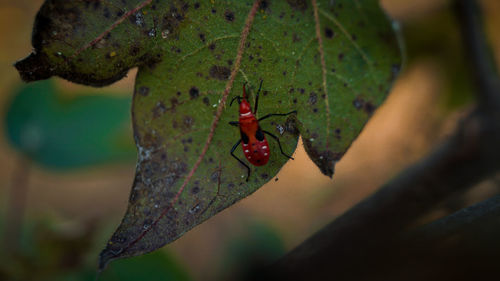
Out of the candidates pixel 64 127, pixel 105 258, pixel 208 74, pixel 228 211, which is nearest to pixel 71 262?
pixel 64 127

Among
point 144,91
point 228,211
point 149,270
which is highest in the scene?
point 144,91

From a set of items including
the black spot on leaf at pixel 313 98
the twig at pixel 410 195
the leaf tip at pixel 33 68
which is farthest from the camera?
the black spot on leaf at pixel 313 98

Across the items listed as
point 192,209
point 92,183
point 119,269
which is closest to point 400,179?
point 192,209

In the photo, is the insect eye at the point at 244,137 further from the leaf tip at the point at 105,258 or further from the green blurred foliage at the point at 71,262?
the green blurred foliage at the point at 71,262

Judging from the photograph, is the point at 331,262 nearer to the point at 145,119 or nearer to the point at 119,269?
the point at 145,119

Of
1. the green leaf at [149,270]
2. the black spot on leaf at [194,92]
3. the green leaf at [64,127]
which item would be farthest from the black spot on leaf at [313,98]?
the green leaf at [64,127]

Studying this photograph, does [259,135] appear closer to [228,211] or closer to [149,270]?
[149,270]

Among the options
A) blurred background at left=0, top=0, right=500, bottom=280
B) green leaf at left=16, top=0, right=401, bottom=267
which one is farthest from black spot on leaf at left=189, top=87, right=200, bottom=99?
blurred background at left=0, top=0, right=500, bottom=280

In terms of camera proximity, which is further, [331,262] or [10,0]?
[10,0]
